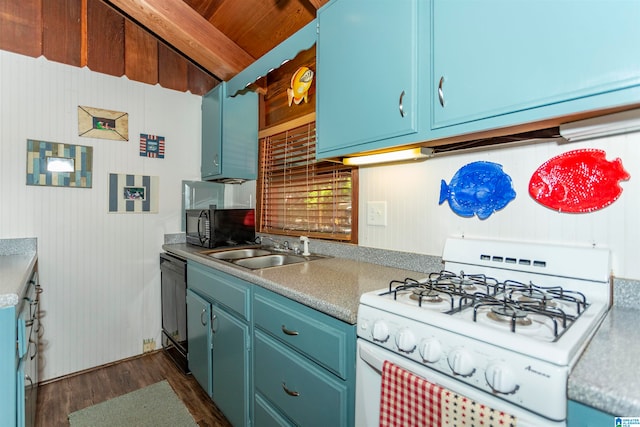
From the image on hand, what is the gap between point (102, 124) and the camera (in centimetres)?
251

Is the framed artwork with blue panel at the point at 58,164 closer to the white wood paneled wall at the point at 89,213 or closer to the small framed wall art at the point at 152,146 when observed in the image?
the white wood paneled wall at the point at 89,213

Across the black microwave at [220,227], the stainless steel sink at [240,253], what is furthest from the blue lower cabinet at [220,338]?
the black microwave at [220,227]

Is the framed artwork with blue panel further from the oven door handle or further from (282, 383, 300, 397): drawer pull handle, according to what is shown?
the oven door handle

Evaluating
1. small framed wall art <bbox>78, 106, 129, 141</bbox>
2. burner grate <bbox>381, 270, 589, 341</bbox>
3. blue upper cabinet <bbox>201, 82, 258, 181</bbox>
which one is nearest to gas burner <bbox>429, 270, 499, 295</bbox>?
burner grate <bbox>381, 270, 589, 341</bbox>

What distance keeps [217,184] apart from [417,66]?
2.34 meters

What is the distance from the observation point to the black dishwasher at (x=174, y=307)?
91.6 inches

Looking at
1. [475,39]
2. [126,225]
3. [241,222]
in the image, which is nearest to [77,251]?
[126,225]

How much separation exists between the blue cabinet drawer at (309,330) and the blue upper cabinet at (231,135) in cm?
148

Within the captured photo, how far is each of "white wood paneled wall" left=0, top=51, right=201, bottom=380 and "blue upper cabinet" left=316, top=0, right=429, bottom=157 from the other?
5.88 ft

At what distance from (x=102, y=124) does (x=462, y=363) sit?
289cm

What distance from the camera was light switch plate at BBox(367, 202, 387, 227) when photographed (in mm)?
1761

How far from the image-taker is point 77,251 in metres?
2.43

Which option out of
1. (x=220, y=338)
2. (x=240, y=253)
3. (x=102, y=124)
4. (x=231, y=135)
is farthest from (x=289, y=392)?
(x=102, y=124)

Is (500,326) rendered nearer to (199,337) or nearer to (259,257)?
(259,257)
